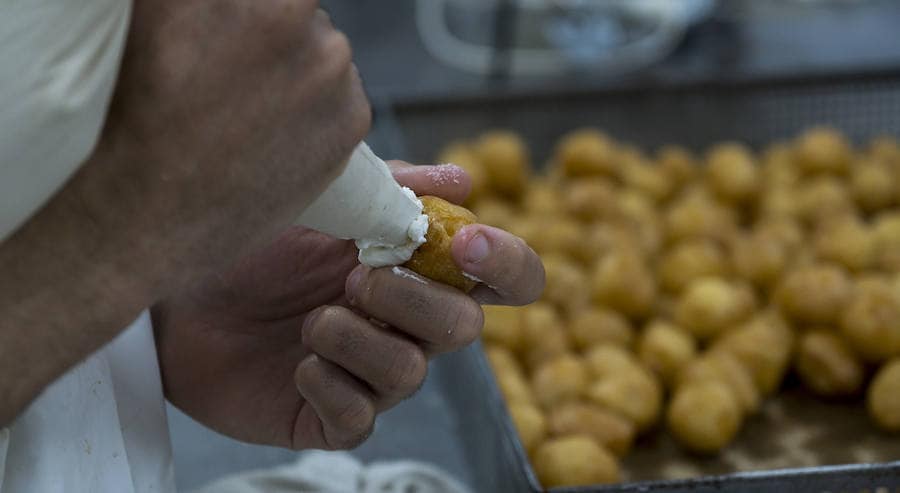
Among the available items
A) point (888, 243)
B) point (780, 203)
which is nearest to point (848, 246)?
point (888, 243)

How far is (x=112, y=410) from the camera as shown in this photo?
2.78 ft

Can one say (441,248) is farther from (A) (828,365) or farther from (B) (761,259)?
(B) (761,259)

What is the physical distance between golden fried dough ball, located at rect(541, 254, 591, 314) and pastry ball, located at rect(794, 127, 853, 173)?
51 centimetres

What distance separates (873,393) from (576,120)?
0.82 meters

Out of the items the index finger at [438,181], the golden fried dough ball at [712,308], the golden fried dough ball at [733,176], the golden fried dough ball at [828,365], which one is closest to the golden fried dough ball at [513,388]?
the golden fried dough ball at [712,308]

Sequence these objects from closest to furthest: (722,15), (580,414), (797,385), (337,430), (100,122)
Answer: (100,122), (337,430), (580,414), (797,385), (722,15)

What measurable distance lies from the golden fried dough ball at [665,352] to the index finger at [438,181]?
65 cm

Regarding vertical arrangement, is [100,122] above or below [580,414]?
above

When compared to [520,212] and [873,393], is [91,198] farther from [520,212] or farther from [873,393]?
[520,212]

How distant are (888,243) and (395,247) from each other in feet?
3.53

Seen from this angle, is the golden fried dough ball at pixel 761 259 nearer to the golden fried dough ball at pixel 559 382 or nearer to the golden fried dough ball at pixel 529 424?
the golden fried dough ball at pixel 559 382

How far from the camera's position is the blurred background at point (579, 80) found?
1396mm

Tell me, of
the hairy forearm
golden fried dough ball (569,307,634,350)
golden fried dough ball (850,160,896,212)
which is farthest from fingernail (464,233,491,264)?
golden fried dough ball (850,160,896,212)

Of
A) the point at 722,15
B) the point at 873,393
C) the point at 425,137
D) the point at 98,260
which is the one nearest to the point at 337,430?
the point at 98,260
